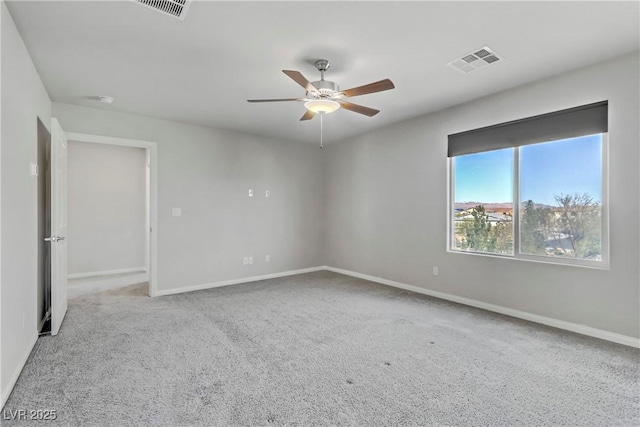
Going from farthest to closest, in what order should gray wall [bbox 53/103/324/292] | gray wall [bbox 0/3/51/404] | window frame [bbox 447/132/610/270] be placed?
gray wall [bbox 53/103/324/292]
window frame [bbox 447/132/610/270]
gray wall [bbox 0/3/51/404]

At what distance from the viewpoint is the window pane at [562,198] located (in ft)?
10.2

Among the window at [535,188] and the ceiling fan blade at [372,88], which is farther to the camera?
the window at [535,188]

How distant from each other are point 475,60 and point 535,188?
1.61m

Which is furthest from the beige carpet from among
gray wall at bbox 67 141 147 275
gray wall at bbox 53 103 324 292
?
gray wall at bbox 67 141 147 275

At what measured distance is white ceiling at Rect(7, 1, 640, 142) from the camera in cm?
220

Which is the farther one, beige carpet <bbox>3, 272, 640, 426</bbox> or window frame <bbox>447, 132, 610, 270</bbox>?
window frame <bbox>447, 132, 610, 270</bbox>

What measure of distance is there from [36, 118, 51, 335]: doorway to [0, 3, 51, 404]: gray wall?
1.94 ft

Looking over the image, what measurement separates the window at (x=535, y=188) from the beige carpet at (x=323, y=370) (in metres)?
0.87

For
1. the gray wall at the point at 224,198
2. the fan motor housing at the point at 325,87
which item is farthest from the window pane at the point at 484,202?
the gray wall at the point at 224,198

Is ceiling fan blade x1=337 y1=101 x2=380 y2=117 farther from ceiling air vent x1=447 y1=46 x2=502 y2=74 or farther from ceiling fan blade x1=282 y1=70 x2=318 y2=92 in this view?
ceiling air vent x1=447 y1=46 x2=502 y2=74

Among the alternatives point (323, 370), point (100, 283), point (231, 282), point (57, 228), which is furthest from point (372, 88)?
point (100, 283)

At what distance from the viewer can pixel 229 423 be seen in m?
1.82

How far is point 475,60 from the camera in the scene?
115 inches

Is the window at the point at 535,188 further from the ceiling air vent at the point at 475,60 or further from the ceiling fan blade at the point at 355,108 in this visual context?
the ceiling fan blade at the point at 355,108
